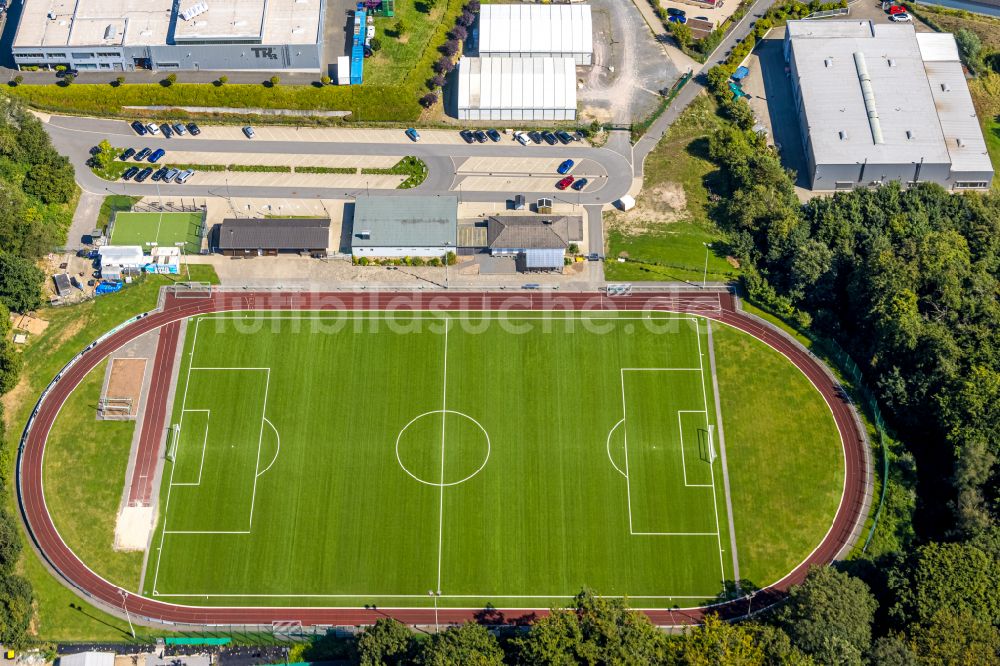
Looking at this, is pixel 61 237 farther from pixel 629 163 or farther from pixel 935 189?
pixel 935 189

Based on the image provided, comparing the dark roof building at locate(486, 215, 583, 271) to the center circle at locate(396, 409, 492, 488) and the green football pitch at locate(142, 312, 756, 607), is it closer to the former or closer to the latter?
the green football pitch at locate(142, 312, 756, 607)

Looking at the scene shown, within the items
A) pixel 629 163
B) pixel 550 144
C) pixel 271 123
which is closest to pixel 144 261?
pixel 271 123

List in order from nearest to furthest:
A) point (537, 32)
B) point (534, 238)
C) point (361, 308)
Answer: point (361, 308) → point (534, 238) → point (537, 32)

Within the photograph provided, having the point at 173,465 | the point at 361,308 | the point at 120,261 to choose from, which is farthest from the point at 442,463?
the point at 120,261

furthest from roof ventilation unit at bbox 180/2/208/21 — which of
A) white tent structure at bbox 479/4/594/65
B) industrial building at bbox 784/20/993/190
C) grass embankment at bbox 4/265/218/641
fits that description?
industrial building at bbox 784/20/993/190

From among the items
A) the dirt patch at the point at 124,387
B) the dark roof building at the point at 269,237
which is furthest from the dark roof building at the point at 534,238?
the dirt patch at the point at 124,387

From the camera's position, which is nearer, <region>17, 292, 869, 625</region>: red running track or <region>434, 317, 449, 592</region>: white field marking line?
<region>17, 292, 869, 625</region>: red running track

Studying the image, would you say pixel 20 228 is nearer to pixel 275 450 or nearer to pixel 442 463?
pixel 275 450
